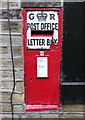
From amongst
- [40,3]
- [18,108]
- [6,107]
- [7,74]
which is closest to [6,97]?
[6,107]

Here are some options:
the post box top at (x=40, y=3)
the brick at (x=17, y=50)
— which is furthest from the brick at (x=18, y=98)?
the post box top at (x=40, y=3)

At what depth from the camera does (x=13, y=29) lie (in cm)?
576

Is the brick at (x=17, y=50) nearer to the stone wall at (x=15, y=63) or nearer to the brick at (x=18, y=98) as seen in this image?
the stone wall at (x=15, y=63)

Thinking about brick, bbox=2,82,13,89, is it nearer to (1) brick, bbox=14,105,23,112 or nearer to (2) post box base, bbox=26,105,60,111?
(1) brick, bbox=14,105,23,112

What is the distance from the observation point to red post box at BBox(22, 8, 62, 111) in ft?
18.8

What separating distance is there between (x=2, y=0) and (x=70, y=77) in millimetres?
1828

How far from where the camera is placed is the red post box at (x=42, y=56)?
5719 mm

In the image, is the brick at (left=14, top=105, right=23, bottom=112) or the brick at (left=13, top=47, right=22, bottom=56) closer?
the brick at (left=13, top=47, right=22, bottom=56)

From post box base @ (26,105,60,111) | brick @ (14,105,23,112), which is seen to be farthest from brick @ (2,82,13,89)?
post box base @ (26,105,60,111)

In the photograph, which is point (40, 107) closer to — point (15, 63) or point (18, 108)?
point (18, 108)

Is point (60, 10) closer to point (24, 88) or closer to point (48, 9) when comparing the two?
point (48, 9)

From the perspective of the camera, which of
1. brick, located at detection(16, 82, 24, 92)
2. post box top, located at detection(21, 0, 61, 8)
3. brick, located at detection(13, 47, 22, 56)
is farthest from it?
brick, located at detection(16, 82, 24, 92)

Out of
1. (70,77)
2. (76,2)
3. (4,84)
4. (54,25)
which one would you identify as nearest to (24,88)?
(4,84)

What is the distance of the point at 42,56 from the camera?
5.83 m
